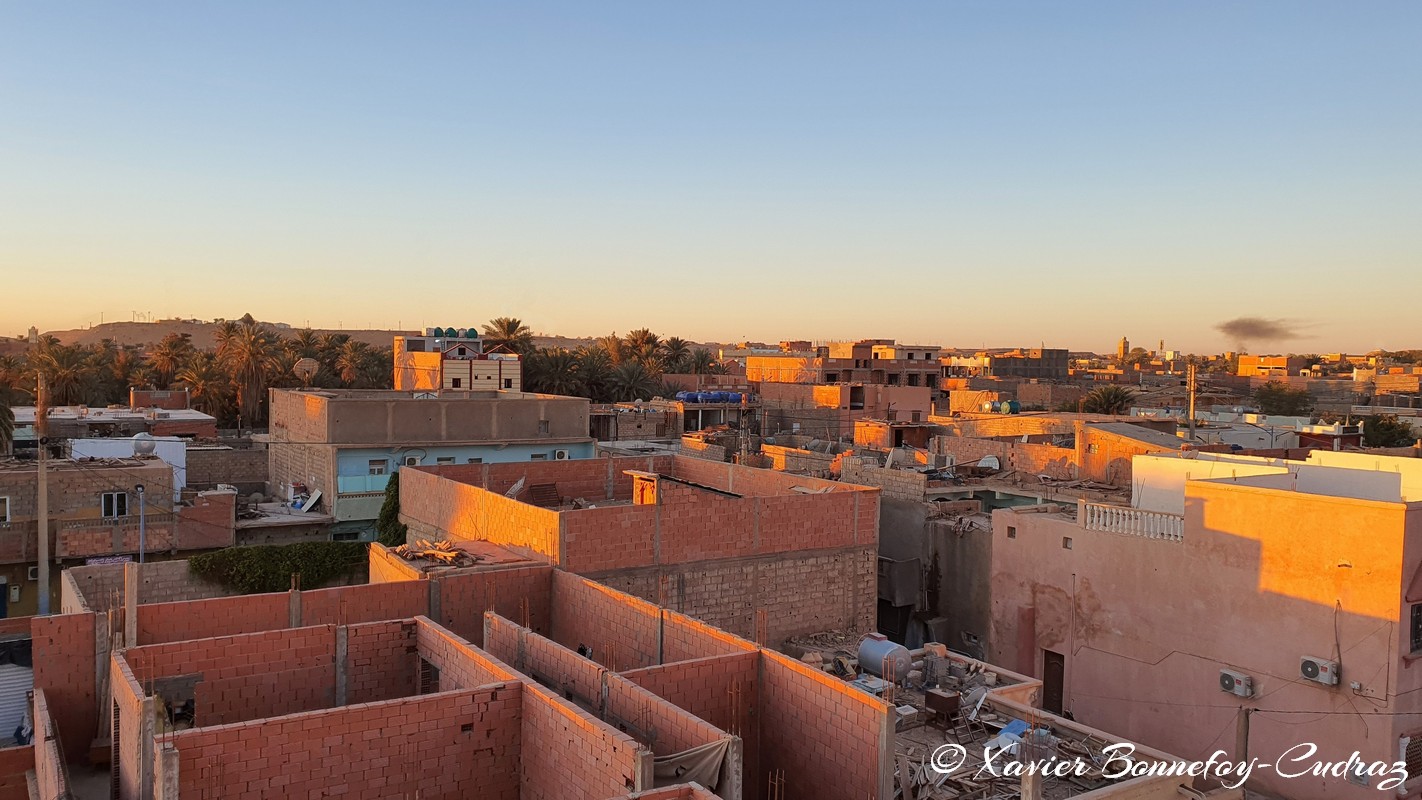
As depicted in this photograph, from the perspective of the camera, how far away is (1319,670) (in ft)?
46.8

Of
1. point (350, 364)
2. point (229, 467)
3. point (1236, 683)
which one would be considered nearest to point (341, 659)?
point (1236, 683)

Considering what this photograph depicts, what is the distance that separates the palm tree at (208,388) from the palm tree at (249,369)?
0.68m

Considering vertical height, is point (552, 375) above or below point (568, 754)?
above

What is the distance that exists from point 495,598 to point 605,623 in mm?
1941

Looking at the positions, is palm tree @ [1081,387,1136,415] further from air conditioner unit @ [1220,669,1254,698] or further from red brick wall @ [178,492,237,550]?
red brick wall @ [178,492,237,550]

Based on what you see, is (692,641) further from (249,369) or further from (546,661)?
(249,369)

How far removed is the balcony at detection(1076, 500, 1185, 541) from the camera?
1652cm

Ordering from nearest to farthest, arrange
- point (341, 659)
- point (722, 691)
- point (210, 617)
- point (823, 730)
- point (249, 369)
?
point (823, 730) < point (722, 691) < point (341, 659) < point (210, 617) < point (249, 369)

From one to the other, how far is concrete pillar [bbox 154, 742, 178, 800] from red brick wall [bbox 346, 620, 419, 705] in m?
3.90

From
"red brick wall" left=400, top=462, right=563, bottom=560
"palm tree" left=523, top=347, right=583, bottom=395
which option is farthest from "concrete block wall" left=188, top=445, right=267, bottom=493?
"palm tree" left=523, top=347, right=583, bottom=395

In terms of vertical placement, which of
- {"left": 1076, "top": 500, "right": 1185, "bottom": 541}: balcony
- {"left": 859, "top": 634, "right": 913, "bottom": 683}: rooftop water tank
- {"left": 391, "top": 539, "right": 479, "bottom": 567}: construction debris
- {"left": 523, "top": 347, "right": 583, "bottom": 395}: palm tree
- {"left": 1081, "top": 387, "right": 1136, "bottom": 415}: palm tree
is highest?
{"left": 523, "top": 347, "right": 583, "bottom": 395}: palm tree

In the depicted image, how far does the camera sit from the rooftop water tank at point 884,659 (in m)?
14.2

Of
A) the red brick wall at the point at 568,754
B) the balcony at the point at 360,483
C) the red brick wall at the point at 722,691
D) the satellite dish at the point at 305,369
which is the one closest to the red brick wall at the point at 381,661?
the red brick wall at the point at 568,754

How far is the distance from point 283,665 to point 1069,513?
14417mm
